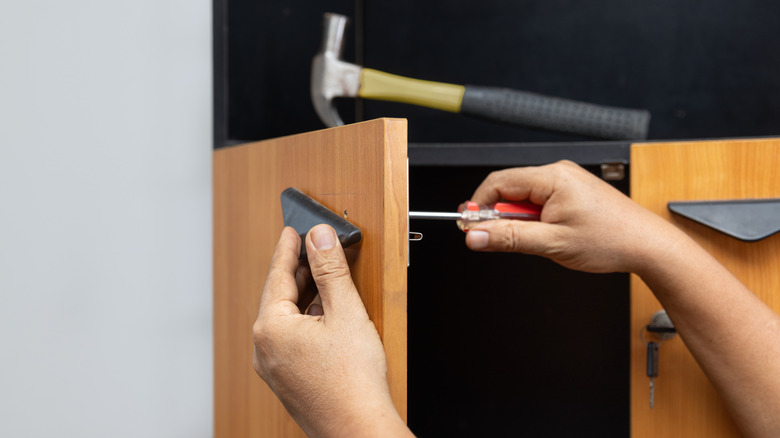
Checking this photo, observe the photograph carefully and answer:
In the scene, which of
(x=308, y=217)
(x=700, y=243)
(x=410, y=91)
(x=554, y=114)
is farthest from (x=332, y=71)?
(x=700, y=243)

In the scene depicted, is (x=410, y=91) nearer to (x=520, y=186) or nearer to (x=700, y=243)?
(x=520, y=186)

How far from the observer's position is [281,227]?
24.4 inches

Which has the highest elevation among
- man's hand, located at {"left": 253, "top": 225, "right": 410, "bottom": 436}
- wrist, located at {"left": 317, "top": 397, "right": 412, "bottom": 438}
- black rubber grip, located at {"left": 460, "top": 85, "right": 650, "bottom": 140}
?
black rubber grip, located at {"left": 460, "top": 85, "right": 650, "bottom": 140}

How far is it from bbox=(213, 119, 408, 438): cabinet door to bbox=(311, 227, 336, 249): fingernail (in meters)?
0.02

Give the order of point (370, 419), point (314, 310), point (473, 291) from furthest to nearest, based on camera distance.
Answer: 1. point (473, 291)
2. point (314, 310)
3. point (370, 419)

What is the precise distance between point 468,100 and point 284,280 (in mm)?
489

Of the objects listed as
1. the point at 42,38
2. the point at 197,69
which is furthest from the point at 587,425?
the point at 42,38

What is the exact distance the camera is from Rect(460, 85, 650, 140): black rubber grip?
88 cm

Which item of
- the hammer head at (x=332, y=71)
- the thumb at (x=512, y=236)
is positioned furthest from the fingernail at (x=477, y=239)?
the hammer head at (x=332, y=71)

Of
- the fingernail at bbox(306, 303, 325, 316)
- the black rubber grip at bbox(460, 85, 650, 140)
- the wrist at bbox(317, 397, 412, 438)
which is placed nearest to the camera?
the wrist at bbox(317, 397, 412, 438)

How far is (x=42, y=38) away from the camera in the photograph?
0.63 metres

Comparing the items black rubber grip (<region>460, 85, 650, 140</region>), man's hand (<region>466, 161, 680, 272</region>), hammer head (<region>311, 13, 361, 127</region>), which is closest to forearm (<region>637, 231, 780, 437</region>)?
man's hand (<region>466, 161, 680, 272</region>)

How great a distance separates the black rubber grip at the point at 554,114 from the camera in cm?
88

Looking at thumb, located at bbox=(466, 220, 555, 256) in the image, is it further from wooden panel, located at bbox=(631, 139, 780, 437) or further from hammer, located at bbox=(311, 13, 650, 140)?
hammer, located at bbox=(311, 13, 650, 140)
